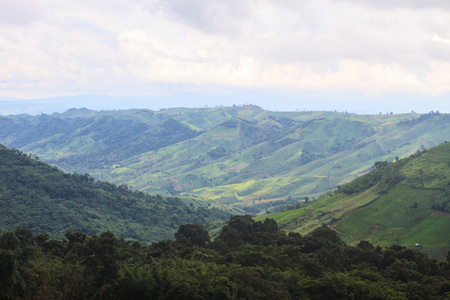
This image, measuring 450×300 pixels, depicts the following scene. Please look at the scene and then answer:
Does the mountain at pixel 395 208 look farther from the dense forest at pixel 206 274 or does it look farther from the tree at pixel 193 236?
the dense forest at pixel 206 274

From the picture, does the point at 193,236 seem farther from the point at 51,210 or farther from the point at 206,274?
the point at 51,210

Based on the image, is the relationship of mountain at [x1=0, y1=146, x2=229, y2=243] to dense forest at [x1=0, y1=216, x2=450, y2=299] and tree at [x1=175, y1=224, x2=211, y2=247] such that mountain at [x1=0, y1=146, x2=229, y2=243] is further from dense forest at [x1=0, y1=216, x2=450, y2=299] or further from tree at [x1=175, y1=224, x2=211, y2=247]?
dense forest at [x1=0, y1=216, x2=450, y2=299]

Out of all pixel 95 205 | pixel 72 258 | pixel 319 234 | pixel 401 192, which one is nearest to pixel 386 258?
pixel 319 234

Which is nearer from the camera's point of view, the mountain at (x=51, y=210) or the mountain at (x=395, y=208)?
the mountain at (x=395, y=208)

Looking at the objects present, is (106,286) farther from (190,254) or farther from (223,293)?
(190,254)

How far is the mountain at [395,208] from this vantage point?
12875 centimetres

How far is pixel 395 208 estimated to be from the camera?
146m

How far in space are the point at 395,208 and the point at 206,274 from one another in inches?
4219

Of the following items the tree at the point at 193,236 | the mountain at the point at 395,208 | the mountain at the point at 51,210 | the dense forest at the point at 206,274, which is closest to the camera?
the dense forest at the point at 206,274

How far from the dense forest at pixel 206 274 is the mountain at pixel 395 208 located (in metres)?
50.7

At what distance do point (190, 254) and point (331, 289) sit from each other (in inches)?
1200

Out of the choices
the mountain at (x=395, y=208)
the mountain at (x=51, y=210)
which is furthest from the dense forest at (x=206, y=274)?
the mountain at (x=51, y=210)

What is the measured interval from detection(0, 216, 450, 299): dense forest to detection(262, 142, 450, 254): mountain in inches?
1997

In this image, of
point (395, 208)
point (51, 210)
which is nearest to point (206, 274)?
point (395, 208)
